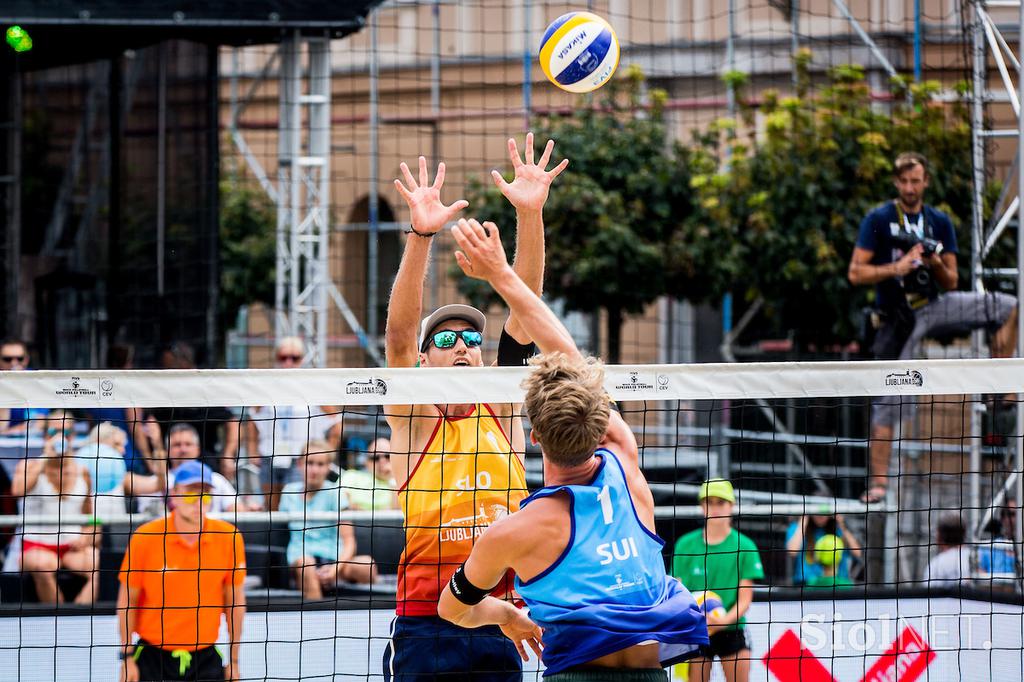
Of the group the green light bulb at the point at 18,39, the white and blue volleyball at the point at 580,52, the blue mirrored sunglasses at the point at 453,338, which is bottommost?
the blue mirrored sunglasses at the point at 453,338

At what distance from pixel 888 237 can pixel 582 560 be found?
5.37 metres

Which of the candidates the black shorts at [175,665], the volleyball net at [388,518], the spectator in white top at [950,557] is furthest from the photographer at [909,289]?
the black shorts at [175,665]

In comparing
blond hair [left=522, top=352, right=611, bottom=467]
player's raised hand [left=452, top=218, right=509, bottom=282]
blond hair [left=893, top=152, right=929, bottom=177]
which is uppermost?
blond hair [left=893, top=152, right=929, bottom=177]

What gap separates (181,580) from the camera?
596cm

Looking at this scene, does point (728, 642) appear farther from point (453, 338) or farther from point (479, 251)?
point (479, 251)

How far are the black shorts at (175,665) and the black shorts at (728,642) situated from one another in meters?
2.38

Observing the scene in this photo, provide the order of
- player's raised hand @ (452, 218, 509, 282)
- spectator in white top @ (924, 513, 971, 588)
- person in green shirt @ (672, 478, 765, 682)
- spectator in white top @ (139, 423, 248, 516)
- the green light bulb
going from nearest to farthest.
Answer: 1. player's raised hand @ (452, 218, 509, 282)
2. person in green shirt @ (672, 478, 765, 682)
3. spectator in white top @ (139, 423, 248, 516)
4. spectator in white top @ (924, 513, 971, 588)
5. the green light bulb

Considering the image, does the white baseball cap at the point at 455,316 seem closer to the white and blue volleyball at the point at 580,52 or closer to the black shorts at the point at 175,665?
the white and blue volleyball at the point at 580,52

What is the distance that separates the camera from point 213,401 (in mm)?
4270

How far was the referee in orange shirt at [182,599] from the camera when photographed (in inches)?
227

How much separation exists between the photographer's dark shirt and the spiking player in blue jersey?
5.08 meters

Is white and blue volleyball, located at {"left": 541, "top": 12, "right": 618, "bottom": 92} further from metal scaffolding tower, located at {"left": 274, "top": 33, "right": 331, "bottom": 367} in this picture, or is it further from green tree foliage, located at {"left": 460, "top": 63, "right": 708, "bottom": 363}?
green tree foliage, located at {"left": 460, "top": 63, "right": 708, "bottom": 363}

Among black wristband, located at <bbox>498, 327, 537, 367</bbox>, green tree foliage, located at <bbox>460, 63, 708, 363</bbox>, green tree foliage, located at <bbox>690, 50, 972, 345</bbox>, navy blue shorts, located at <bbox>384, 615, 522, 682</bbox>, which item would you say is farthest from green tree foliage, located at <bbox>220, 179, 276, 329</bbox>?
navy blue shorts, located at <bbox>384, 615, 522, 682</bbox>

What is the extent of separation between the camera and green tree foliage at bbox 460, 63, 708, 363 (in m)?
12.1
